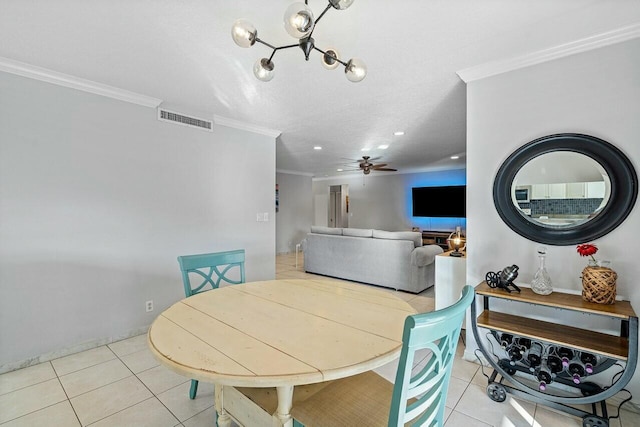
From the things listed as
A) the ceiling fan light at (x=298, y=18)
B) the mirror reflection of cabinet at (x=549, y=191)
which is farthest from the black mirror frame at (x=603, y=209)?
the ceiling fan light at (x=298, y=18)

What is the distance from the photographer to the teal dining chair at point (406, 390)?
0.84 meters

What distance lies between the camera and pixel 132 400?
74.8 inches

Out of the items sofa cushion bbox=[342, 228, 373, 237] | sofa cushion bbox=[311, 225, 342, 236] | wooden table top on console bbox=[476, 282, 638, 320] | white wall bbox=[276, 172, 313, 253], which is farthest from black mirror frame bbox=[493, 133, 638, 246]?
white wall bbox=[276, 172, 313, 253]

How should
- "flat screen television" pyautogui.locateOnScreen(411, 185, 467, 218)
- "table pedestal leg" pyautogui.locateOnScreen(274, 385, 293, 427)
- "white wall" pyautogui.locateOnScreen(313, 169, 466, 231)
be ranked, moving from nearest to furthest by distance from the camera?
1. "table pedestal leg" pyautogui.locateOnScreen(274, 385, 293, 427)
2. "flat screen television" pyautogui.locateOnScreen(411, 185, 467, 218)
3. "white wall" pyautogui.locateOnScreen(313, 169, 466, 231)

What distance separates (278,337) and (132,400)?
1.51m

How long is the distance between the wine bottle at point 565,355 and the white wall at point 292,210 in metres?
6.40

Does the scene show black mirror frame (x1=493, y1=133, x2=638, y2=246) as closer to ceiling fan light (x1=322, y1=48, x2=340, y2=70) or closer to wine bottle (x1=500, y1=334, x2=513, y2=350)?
wine bottle (x1=500, y1=334, x2=513, y2=350)

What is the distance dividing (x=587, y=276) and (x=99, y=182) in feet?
12.7

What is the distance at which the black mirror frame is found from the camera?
1830mm

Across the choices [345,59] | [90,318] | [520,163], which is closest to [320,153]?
[345,59]

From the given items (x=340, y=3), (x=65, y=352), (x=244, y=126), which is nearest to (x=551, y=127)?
(x=340, y=3)

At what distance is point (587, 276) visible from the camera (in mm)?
1729

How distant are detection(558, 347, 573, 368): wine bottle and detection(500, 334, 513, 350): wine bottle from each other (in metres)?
0.27

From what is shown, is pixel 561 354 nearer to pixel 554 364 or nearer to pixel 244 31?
pixel 554 364
